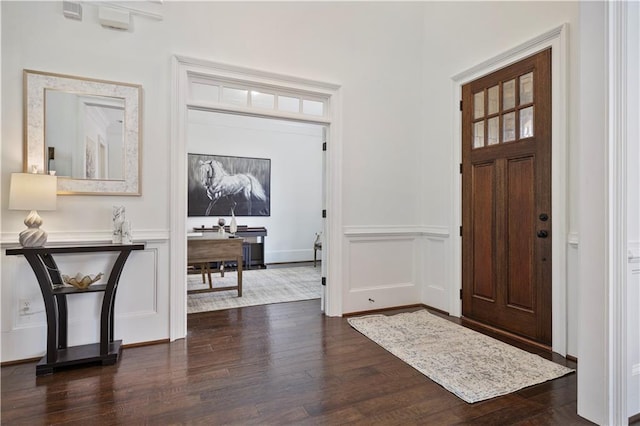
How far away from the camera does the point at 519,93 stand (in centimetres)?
313

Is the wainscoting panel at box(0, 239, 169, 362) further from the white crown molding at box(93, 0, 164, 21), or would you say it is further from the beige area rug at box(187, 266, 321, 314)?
the white crown molding at box(93, 0, 164, 21)

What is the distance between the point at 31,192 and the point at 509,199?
3.88 metres

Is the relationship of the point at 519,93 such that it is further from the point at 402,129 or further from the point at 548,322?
the point at 548,322

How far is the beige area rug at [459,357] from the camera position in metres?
2.23

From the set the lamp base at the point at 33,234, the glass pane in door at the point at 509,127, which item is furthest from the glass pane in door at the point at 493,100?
the lamp base at the point at 33,234

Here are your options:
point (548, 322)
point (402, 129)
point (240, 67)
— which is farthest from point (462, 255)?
point (240, 67)

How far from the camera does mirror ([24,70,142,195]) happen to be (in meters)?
2.62

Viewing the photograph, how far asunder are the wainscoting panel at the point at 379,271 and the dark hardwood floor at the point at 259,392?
93 cm

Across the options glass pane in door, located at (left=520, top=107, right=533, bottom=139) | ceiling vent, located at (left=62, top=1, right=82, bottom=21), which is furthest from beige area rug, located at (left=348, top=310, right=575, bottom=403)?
ceiling vent, located at (left=62, top=1, right=82, bottom=21)

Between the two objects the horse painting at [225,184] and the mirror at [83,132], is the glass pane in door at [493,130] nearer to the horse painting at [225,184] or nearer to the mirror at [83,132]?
the mirror at [83,132]

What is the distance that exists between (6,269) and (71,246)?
20.3 inches

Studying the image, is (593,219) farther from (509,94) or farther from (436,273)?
(436,273)

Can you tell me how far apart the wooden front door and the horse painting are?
183 inches

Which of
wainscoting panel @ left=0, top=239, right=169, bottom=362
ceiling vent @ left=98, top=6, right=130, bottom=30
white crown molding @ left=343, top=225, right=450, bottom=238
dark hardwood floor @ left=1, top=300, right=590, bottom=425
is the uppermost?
ceiling vent @ left=98, top=6, right=130, bottom=30
